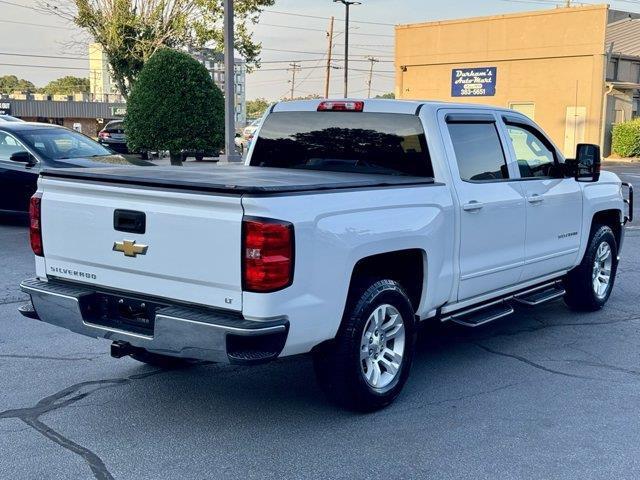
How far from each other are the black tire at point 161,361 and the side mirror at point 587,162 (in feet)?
12.5

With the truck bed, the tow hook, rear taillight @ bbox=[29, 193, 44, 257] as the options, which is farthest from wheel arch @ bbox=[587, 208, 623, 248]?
rear taillight @ bbox=[29, 193, 44, 257]

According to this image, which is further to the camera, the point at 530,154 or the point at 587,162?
the point at 587,162

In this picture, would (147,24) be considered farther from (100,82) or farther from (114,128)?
(100,82)

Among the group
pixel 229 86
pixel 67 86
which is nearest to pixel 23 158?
pixel 229 86

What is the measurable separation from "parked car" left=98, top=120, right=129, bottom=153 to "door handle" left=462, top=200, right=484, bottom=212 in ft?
71.8

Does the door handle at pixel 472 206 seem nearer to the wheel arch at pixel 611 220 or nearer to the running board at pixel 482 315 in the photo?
the running board at pixel 482 315

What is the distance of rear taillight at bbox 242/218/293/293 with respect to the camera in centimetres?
395

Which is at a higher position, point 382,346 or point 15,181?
point 15,181

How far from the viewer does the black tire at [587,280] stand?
7.28m

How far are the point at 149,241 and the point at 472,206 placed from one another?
2.36 metres

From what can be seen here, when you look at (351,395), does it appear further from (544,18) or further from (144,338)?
(544,18)

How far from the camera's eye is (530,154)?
6.56 metres

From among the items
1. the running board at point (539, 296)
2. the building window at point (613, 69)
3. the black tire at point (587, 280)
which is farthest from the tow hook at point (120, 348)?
the building window at point (613, 69)

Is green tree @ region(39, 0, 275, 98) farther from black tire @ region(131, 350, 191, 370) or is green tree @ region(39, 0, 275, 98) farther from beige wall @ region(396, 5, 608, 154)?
black tire @ region(131, 350, 191, 370)
